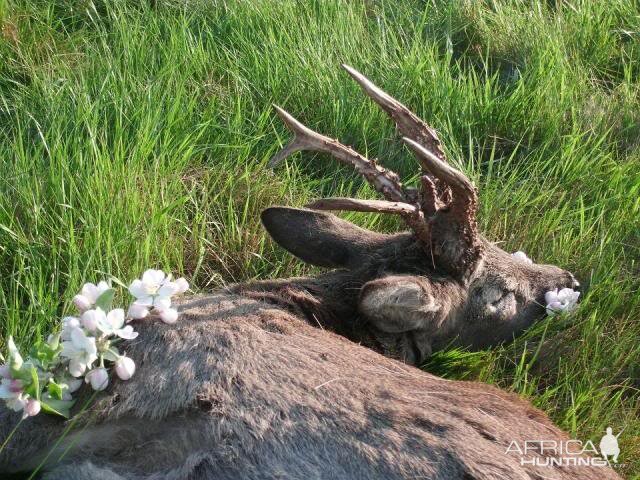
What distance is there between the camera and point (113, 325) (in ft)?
13.5

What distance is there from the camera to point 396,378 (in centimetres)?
419

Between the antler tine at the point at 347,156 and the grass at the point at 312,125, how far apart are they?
2.72 ft

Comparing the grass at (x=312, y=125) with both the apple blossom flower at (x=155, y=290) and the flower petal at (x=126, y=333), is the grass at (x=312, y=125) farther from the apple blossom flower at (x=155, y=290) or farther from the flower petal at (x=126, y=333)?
the flower petal at (x=126, y=333)

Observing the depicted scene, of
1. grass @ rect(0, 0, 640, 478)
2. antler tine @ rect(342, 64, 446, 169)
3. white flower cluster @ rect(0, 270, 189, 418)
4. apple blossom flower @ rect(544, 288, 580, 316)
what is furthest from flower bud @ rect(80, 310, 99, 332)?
apple blossom flower @ rect(544, 288, 580, 316)

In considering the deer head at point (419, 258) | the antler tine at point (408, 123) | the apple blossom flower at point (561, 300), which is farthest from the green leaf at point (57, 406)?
the apple blossom flower at point (561, 300)

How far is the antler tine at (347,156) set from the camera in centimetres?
492

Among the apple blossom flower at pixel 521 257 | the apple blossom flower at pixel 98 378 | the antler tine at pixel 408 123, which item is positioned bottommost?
the apple blossom flower at pixel 521 257

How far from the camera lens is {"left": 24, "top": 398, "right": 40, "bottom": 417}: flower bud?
A: 12.9 ft

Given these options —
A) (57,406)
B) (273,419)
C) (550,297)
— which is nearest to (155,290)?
(57,406)

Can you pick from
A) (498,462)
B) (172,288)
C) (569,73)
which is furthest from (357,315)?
(569,73)

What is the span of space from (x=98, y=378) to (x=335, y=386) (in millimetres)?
929

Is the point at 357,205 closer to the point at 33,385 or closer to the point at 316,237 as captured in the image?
the point at 316,237

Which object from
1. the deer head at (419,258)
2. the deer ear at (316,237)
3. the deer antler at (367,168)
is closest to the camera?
the deer head at (419,258)

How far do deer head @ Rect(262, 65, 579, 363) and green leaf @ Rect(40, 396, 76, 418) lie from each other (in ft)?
4.27
